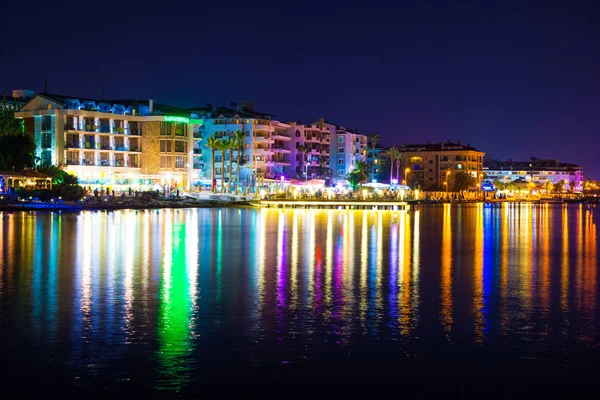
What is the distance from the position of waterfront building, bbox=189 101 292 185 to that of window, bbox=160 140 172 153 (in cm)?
1259

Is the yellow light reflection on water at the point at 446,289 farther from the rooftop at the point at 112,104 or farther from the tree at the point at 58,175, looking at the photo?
the rooftop at the point at 112,104

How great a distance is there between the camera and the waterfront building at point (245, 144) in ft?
397

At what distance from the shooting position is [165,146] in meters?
105

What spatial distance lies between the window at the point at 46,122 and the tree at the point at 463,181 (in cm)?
10484

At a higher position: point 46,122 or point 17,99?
point 17,99

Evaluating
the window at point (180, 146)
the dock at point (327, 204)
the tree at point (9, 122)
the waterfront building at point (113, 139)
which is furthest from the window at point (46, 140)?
the dock at point (327, 204)

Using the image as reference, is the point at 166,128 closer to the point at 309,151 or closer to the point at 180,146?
the point at 180,146

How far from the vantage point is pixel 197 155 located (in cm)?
11569

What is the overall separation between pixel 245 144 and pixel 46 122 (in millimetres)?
35481

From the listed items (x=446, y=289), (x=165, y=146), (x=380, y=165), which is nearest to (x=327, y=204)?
(x=165, y=146)

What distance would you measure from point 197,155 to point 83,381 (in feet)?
340

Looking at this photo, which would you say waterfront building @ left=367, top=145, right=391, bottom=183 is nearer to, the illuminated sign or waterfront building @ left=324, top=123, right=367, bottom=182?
waterfront building @ left=324, top=123, right=367, bottom=182

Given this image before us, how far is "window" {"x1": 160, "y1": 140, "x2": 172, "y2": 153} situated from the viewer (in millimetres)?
104688

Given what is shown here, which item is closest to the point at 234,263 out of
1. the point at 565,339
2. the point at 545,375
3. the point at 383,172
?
the point at 565,339
